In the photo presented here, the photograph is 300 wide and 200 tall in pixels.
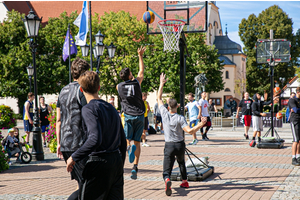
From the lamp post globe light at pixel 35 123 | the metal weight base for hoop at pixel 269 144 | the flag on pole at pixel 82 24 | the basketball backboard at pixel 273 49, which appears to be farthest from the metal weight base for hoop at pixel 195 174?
the flag on pole at pixel 82 24

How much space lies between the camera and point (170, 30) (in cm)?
878

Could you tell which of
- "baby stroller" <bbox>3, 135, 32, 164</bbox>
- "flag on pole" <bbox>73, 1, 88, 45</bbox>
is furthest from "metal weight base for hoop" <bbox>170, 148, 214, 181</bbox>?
"flag on pole" <bbox>73, 1, 88, 45</bbox>

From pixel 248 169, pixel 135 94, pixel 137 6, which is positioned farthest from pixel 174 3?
pixel 137 6

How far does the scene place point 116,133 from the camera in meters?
3.34

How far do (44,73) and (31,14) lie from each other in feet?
91.1

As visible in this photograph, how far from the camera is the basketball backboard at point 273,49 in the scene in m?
14.4

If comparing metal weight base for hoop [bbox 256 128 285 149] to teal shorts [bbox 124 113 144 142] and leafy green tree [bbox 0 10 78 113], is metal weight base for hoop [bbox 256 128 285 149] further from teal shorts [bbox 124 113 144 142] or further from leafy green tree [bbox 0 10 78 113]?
leafy green tree [bbox 0 10 78 113]

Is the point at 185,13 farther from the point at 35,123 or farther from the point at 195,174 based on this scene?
the point at 35,123

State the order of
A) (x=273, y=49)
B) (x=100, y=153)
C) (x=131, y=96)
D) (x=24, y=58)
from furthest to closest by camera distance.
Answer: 1. (x=24, y=58)
2. (x=273, y=49)
3. (x=131, y=96)
4. (x=100, y=153)

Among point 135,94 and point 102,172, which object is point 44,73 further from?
point 102,172

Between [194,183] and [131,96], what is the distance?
2.08 meters

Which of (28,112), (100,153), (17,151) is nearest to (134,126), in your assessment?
(100,153)

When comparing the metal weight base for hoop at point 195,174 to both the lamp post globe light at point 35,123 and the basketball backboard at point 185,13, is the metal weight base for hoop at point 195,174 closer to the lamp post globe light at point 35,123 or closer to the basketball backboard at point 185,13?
the basketball backboard at point 185,13

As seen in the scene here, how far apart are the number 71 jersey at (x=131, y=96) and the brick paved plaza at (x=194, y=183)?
4.63 feet
